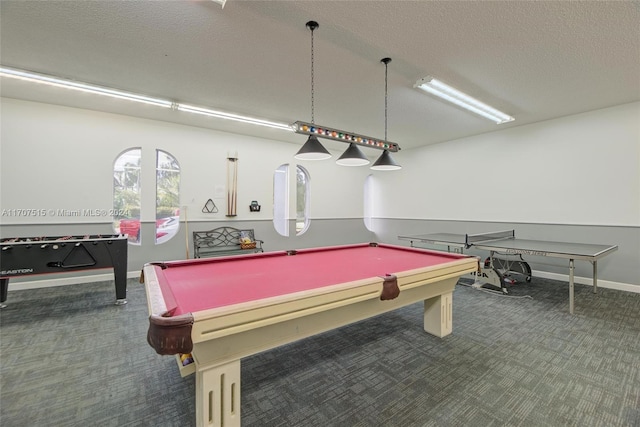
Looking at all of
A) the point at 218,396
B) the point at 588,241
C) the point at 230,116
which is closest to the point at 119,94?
the point at 230,116

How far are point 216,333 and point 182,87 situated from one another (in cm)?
343

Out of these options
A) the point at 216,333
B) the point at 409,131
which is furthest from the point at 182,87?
the point at 409,131

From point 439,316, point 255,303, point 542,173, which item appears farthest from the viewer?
point 542,173

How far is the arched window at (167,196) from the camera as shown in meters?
5.09

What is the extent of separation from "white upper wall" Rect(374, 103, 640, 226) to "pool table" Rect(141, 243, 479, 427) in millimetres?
3383

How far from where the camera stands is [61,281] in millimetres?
4219

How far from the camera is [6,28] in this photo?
2377 mm

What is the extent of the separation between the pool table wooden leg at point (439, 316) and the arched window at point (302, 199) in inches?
173

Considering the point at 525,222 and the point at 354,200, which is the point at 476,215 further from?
the point at 354,200

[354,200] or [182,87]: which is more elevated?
[182,87]

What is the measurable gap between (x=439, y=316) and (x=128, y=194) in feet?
17.4

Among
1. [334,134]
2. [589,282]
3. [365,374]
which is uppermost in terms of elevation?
[334,134]

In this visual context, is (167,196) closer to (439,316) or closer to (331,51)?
(331,51)

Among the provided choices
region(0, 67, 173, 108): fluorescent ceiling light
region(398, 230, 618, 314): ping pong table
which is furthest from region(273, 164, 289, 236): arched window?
region(398, 230, 618, 314): ping pong table
